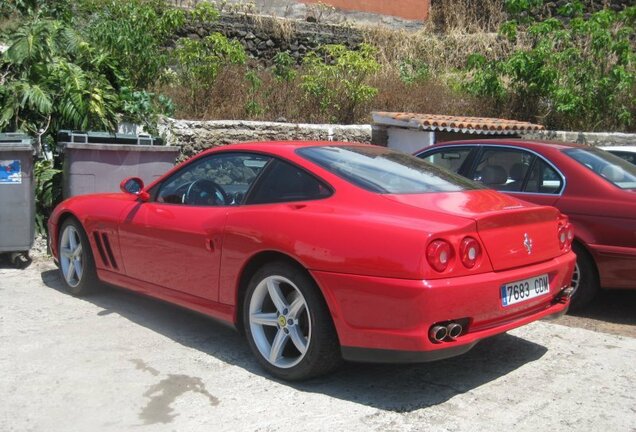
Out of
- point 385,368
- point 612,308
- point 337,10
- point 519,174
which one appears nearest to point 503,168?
point 519,174

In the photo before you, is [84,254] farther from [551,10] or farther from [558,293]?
[551,10]

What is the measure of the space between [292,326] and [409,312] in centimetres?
87

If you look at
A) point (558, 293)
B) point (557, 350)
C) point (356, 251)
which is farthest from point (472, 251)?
point (557, 350)

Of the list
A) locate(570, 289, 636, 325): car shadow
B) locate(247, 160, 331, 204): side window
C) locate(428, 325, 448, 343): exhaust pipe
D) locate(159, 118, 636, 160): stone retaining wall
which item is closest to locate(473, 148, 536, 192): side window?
locate(570, 289, 636, 325): car shadow

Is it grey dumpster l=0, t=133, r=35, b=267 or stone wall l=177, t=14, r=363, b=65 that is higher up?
stone wall l=177, t=14, r=363, b=65

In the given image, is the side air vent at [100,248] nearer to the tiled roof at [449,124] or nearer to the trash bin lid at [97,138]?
the trash bin lid at [97,138]

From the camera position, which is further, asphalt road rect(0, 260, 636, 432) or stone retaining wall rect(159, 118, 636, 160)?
stone retaining wall rect(159, 118, 636, 160)

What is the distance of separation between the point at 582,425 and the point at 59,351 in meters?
3.37

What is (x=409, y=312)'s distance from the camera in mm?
3719

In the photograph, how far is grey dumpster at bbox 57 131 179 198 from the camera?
24.6 ft

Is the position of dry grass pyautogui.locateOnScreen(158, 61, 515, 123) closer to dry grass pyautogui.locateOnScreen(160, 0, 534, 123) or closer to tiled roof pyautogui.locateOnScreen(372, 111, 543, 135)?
dry grass pyautogui.locateOnScreen(160, 0, 534, 123)

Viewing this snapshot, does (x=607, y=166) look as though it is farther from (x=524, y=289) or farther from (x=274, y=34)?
(x=274, y=34)

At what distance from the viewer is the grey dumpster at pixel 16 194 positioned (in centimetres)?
698

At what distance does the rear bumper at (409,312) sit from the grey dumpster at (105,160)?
4.32 meters
